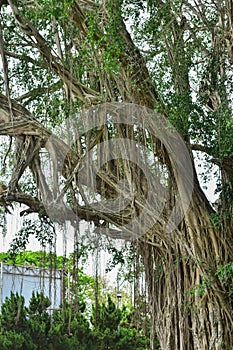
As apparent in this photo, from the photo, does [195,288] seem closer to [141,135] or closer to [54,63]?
[141,135]

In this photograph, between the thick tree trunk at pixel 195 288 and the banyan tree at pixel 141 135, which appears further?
the thick tree trunk at pixel 195 288

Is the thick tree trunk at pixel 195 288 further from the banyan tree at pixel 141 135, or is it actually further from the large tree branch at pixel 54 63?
the large tree branch at pixel 54 63

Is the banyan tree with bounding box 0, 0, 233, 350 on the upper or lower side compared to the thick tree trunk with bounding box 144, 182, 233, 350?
upper

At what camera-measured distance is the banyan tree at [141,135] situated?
402 centimetres

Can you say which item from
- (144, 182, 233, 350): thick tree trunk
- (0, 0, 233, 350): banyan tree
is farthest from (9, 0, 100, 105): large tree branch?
(144, 182, 233, 350): thick tree trunk

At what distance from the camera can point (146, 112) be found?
13.9 ft

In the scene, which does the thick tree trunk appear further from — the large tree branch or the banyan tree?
the large tree branch

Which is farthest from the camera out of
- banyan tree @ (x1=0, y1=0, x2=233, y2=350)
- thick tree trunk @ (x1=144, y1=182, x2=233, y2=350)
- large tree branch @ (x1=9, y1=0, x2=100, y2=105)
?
thick tree trunk @ (x1=144, y1=182, x2=233, y2=350)

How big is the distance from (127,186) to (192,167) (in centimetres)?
51

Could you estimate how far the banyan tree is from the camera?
13.2 ft

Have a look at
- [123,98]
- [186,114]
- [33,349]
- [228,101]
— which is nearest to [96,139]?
[123,98]

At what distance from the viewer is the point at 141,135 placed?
4.34 meters

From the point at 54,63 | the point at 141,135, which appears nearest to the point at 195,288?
the point at 141,135

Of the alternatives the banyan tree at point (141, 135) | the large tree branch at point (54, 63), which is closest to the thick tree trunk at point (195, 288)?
the banyan tree at point (141, 135)
